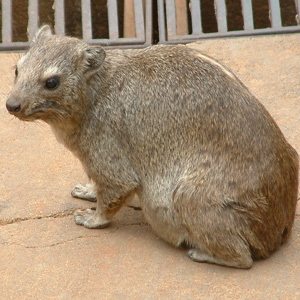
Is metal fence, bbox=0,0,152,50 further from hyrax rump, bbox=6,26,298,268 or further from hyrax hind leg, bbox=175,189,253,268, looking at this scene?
hyrax hind leg, bbox=175,189,253,268

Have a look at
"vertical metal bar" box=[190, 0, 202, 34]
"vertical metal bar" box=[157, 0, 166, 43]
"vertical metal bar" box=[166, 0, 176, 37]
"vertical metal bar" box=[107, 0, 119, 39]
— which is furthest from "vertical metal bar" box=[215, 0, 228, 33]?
"vertical metal bar" box=[107, 0, 119, 39]

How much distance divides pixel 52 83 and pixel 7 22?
11.3 ft

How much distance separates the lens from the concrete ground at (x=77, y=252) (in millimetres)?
5059

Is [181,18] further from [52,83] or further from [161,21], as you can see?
[52,83]

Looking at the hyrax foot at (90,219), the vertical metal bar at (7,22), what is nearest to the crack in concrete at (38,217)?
the hyrax foot at (90,219)

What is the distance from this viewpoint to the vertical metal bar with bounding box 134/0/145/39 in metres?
8.09

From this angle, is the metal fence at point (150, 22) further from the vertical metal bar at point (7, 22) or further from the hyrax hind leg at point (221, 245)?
the hyrax hind leg at point (221, 245)

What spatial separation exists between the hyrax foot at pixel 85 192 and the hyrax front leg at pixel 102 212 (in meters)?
0.23

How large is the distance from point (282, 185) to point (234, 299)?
874 mm

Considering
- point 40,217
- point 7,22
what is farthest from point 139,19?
point 40,217

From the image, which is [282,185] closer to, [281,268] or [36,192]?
[281,268]

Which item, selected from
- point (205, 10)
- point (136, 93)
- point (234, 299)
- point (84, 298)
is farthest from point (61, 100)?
point (205, 10)

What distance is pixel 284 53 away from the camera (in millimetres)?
7797

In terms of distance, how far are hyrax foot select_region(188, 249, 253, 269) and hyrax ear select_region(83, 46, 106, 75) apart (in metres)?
1.52
